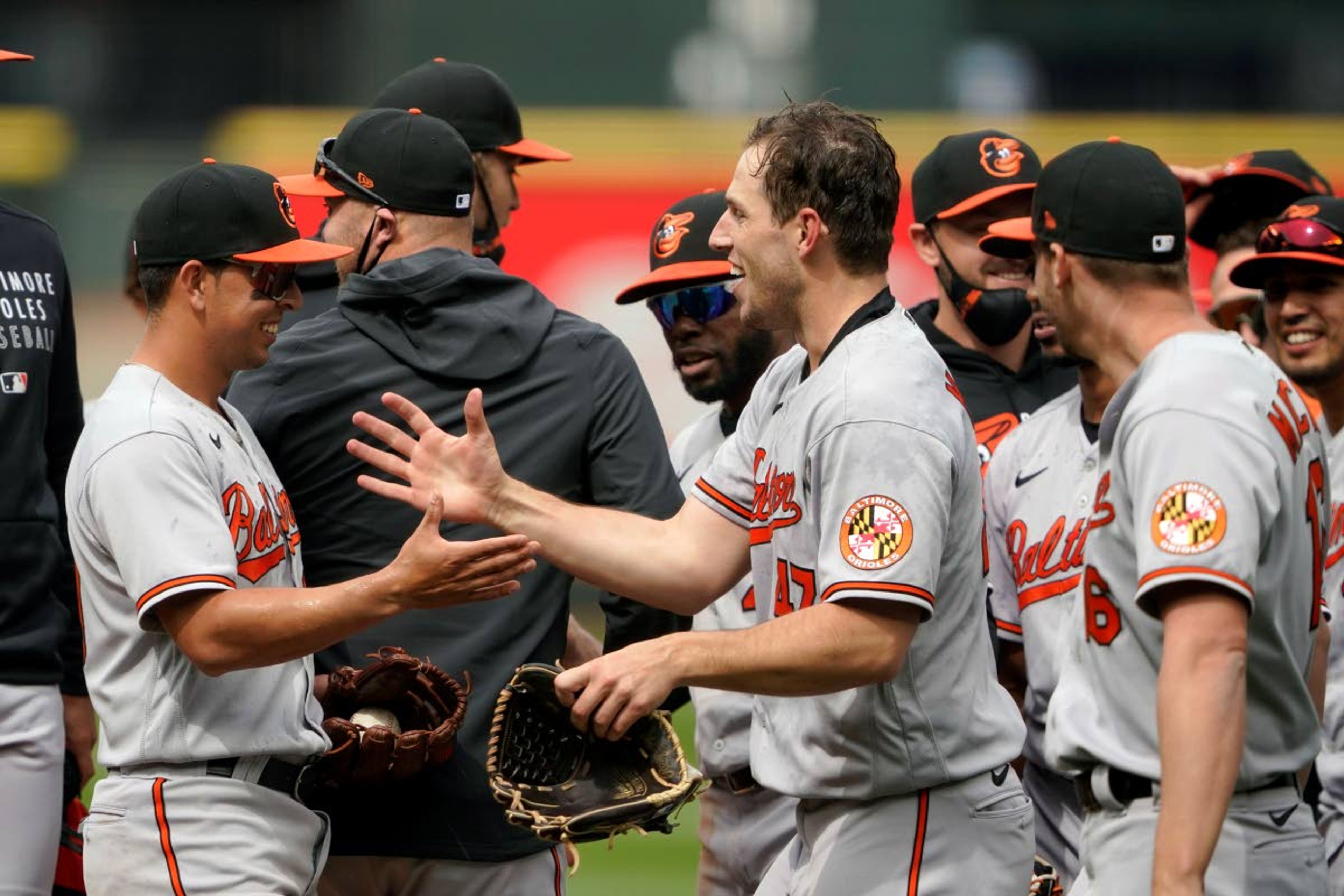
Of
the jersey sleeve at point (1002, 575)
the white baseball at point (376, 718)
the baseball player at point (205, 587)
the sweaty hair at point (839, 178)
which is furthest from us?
the jersey sleeve at point (1002, 575)

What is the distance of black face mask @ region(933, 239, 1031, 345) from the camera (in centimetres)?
516

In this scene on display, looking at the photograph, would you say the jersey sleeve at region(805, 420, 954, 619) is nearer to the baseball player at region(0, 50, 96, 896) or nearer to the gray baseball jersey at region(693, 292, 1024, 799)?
the gray baseball jersey at region(693, 292, 1024, 799)

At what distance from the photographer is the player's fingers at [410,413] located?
Answer: 3.83 meters

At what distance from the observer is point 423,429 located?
3.85 m

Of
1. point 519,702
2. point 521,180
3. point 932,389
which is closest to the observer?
point 932,389

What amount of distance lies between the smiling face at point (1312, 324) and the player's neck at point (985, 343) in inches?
26.6

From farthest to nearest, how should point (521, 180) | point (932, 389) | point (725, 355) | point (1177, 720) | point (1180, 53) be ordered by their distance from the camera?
point (1180, 53) → point (521, 180) → point (725, 355) → point (932, 389) → point (1177, 720)

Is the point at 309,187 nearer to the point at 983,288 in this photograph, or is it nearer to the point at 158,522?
the point at 158,522

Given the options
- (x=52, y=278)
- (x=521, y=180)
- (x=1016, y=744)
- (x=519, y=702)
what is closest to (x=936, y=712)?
(x=1016, y=744)

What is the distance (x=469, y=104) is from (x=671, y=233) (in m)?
0.69

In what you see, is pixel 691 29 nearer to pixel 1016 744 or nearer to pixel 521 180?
pixel 521 180

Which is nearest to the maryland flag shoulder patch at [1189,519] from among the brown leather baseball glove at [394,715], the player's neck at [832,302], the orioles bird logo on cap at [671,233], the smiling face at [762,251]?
the player's neck at [832,302]

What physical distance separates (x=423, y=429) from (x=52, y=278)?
132 centimetres

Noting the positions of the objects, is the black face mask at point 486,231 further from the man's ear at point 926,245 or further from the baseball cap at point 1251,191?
the baseball cap at point 1251,191
